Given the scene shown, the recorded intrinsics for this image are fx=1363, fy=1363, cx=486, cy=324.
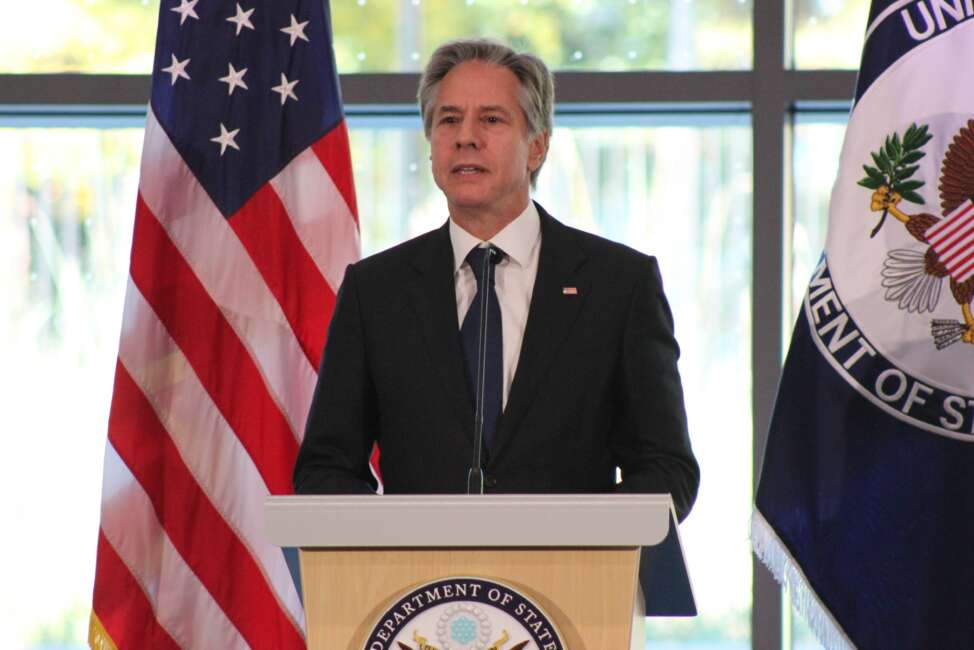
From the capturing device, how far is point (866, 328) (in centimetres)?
284

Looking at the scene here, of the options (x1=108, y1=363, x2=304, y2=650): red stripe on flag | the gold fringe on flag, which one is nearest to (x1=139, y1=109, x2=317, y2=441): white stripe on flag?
(x1=108, y1=363, x2=304, y2=650): red stripe on flag

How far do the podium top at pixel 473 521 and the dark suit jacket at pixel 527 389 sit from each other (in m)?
0.62

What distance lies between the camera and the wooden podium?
1.47 meters

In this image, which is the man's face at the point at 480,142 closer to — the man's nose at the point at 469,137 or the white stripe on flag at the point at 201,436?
the man's nose at the point at 469,137

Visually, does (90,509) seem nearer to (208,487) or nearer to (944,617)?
(208,487)

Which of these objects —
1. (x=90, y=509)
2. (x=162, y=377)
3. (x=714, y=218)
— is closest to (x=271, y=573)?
(x=162, y=377)

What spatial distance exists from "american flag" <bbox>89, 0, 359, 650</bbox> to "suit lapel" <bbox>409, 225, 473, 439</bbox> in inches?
33.3

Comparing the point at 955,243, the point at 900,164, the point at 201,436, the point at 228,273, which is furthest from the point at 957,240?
the point at 201,436

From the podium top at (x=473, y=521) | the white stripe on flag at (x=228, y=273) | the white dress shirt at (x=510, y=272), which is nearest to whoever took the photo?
the podium top at (x=473, y=521)

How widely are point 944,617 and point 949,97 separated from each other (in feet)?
3.53

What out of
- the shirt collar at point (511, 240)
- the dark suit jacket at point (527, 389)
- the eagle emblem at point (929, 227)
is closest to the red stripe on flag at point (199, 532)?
the dark suit jacket at point (527, 389)

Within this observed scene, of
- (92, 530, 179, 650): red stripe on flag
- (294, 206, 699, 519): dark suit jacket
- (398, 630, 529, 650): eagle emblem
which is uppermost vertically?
(294, 206, 699, 519): dark suit jacket

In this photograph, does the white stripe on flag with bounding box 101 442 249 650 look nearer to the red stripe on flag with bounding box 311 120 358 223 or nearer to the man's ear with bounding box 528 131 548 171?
the red stripe on flag with bounding box 311 120 358 223

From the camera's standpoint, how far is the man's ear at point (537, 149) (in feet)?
8.05
